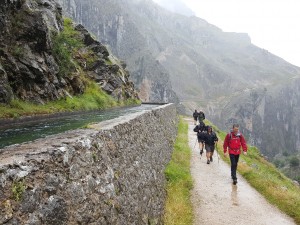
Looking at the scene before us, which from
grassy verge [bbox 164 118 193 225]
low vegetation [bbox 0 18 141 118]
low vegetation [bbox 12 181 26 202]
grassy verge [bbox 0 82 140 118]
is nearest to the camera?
low vegetation [bbox 12 181 26 202]

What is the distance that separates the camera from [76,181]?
20.1ft

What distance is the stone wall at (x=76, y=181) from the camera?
15.0 feet

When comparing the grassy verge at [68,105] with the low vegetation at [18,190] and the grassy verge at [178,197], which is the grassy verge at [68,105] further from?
the low vegetation at [18,190]

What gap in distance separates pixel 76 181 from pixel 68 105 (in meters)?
31.8

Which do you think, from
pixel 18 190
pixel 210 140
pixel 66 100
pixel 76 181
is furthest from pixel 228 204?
pixel 66 100

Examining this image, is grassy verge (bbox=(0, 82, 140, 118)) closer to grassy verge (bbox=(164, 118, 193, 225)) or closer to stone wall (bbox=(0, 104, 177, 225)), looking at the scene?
grassy verge (bbox=(164, 118, 193, 225))

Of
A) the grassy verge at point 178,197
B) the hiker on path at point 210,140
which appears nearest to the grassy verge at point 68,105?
the grassy verge at point 178,197

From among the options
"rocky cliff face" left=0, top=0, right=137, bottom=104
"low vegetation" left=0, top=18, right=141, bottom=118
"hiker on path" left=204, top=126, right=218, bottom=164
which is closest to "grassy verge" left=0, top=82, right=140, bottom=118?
"low vegetation" left=0, top=18, right=141, bottom=118

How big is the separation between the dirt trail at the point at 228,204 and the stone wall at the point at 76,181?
4.03 meters

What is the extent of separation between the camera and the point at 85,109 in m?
40.6

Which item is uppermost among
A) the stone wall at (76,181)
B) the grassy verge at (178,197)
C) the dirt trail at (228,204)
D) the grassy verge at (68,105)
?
the stone wall at (76,181)

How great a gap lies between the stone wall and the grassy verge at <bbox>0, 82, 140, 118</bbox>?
701 inches

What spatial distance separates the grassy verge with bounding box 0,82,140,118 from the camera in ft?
87.1

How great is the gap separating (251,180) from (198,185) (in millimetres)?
3748
